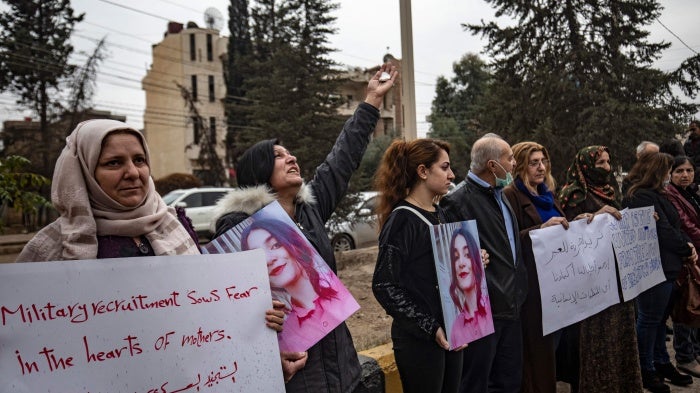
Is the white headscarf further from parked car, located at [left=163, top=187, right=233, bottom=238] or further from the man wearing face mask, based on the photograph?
parked car, located at [left=163, top=187, right=233, bottom=238]

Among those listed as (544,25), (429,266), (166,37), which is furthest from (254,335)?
(166,37)

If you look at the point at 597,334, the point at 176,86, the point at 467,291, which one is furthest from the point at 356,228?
the point at 176,86

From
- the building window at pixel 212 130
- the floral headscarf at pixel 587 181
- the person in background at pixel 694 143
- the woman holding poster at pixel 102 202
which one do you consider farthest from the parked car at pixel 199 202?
the woman holding poster at pixel 102 202

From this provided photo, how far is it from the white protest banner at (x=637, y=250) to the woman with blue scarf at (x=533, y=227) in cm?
55

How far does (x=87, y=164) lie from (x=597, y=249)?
3303 millimetres

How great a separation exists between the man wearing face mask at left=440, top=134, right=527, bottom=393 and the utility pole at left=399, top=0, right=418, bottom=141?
89cm

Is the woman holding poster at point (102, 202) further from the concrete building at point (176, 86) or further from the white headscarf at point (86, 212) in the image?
the concrete building at point (176, 86)

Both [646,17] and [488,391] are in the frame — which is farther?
[646,17]

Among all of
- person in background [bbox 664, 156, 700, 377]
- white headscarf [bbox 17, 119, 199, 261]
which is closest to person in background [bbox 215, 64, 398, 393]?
white headscarf [bbox 17, 119, 199, 261]

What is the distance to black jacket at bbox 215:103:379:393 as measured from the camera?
1.99m

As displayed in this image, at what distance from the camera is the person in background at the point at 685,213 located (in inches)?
170

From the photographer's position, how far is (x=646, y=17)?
52.2ft

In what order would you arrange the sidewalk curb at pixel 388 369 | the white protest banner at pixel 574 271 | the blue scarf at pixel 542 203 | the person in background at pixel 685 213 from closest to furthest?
the sidewalk curb at pixel 388 369 → the white protest banner at pixel 574 271 → the blue scarf at pixel 542 203 → the person in background at pixel 685 213

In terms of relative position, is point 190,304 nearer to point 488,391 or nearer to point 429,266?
point 429,266
